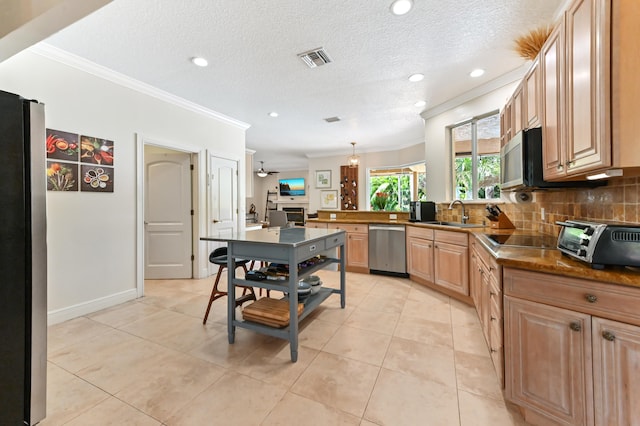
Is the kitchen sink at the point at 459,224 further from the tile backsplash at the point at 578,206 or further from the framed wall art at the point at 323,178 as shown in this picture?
the framed wall art at the point at 323,178

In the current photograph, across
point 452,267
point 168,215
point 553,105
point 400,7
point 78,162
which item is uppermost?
point 400,7

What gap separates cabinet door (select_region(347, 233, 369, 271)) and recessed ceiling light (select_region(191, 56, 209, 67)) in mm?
3157

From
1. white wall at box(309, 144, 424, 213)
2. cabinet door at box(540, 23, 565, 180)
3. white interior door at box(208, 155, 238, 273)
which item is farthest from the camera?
white wall at box(309, 144, 424, 213)

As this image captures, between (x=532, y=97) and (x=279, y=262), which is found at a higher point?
(x=532, y=97)

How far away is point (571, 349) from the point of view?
120 centimetres

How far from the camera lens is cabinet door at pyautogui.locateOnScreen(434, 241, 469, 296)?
298 cm

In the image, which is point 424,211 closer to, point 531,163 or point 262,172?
point 531,163

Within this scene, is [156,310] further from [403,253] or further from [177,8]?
[403,253]

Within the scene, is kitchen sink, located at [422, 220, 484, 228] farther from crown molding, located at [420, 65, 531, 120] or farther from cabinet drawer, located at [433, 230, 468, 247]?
crown molding, located at [420, 65, 531, 120]

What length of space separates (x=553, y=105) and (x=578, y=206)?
0.85 m

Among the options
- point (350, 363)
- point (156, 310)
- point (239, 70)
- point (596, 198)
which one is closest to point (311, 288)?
point (350, 363)

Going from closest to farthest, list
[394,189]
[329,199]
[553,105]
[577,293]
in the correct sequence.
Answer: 1. [577,293]
2. [553,105]
3. [394,189]
4. [329,199]

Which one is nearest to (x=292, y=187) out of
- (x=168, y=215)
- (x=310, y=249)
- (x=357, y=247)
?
(x=357, y=247)

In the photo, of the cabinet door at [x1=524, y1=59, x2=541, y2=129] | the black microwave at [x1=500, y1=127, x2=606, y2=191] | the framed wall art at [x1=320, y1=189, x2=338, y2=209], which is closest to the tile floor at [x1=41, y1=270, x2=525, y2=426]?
the black microwave at [x1=500, y1=127, x2=606, y2=191]
